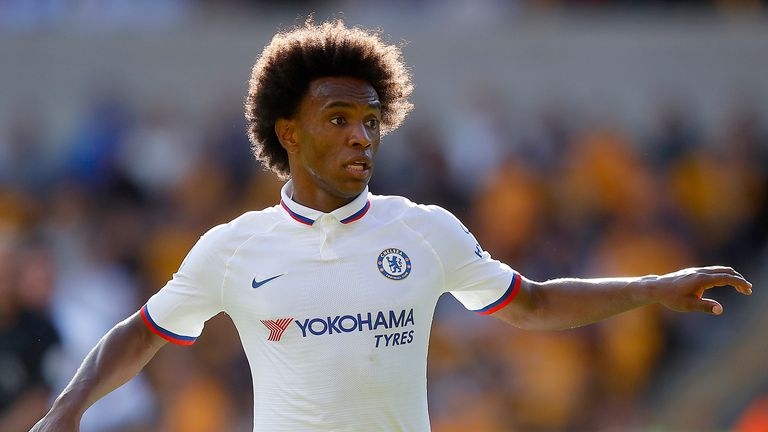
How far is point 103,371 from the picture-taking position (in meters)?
4.73

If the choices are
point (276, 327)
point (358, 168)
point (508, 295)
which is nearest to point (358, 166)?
point (358, 168)

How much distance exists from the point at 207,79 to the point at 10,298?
5.94 metres

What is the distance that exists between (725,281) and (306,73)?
1.72 metres

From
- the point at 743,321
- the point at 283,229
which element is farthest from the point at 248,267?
the point at 743,321

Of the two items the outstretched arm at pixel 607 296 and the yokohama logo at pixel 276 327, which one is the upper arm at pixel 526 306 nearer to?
the outstretched arm at pixel 607 296

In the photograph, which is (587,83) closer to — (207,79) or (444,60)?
(444,60)

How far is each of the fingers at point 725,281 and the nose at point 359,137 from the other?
1294mm

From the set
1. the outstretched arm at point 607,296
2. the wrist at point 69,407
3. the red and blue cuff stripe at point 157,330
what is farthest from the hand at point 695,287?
the wrist at point 69,407

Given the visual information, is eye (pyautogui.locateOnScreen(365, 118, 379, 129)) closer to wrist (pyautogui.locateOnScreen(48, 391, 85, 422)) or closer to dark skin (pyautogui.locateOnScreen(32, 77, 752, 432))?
dark skin (pyautogui.locateOnScreen(32, 77, 752, 432))

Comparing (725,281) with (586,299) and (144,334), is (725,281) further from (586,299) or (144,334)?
(144,334)

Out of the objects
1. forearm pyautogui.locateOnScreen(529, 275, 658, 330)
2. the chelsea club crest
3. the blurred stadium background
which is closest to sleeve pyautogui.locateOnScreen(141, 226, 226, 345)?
the chelsea club crest

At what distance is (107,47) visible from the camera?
46.5 feet

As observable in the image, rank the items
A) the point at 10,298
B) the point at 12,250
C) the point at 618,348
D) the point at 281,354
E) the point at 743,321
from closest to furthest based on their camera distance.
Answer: the point at 281,354 < the point at 10,298 < the point at 12,250 < the point at 618,348 < the point at 743,321

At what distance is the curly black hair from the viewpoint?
4949 millimetres
